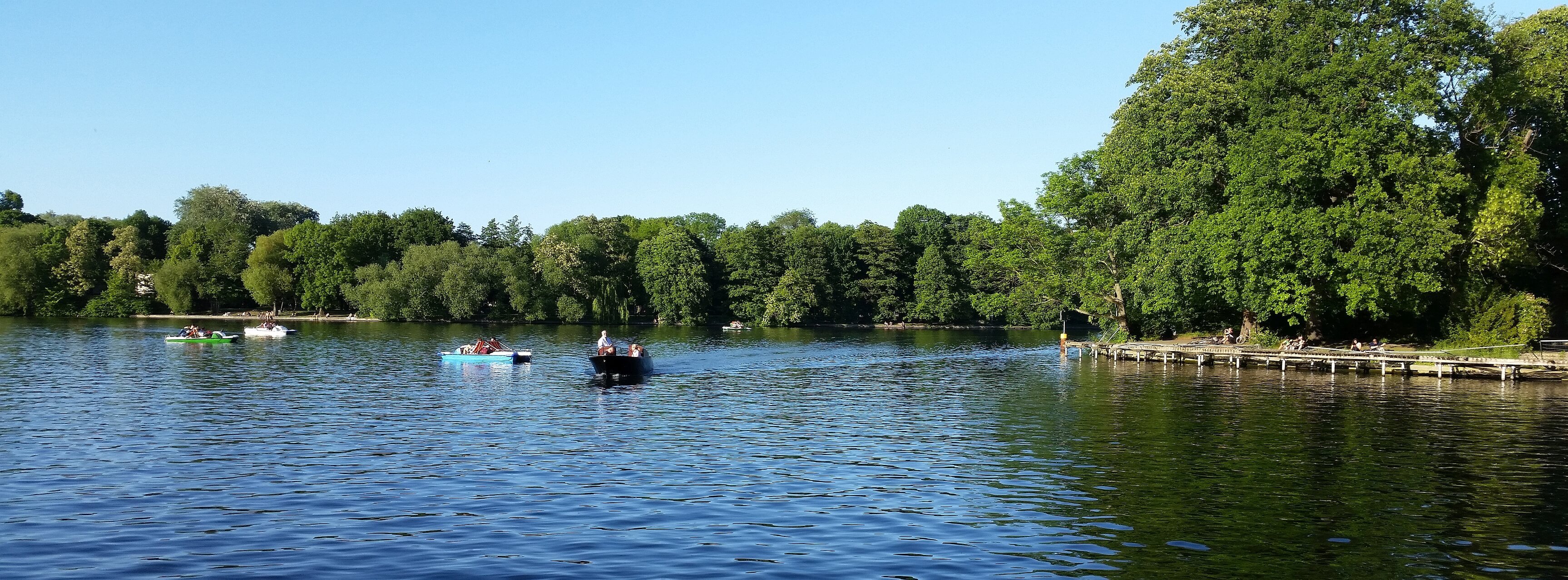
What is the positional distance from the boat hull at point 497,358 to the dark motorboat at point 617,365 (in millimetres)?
9731

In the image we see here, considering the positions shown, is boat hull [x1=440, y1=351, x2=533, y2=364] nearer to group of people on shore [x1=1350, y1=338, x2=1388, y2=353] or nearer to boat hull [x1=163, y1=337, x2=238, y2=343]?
boat hull [x1=163, y1=337, x2=238, y2=343]

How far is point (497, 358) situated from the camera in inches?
2205

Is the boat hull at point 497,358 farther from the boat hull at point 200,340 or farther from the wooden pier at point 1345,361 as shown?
the wooden pier at point 1345,361

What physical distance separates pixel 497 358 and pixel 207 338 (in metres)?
27.8

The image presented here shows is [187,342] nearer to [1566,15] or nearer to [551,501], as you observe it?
[551,501]

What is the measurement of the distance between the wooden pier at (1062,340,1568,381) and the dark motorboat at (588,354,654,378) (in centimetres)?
2979

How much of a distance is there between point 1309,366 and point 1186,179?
1115cm

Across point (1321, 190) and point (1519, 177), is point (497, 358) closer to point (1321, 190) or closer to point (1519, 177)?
point (1321, 190)

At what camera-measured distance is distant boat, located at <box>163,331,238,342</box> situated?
2726 inches

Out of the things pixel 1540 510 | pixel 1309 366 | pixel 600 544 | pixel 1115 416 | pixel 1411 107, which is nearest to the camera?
pixel 600 544

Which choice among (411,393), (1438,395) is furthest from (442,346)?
(1438,395)

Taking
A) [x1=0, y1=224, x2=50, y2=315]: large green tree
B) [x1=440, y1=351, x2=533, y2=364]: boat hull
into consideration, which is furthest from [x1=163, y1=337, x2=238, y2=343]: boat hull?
[x1=0, y1=224, x2=50, y2=315]: large green tree

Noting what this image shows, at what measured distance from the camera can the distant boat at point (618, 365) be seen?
4550 centimetres

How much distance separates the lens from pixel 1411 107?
161 feet
